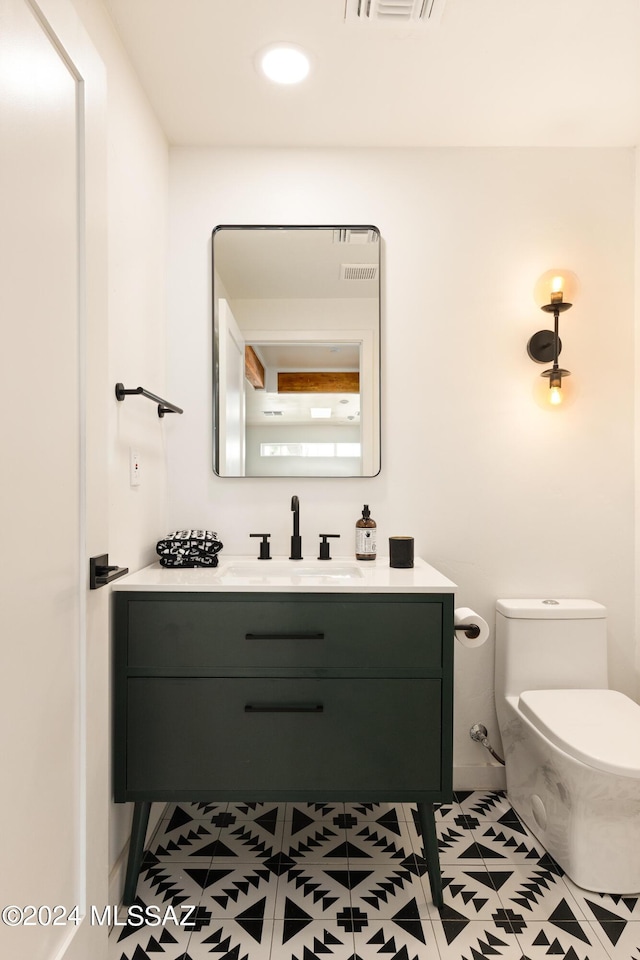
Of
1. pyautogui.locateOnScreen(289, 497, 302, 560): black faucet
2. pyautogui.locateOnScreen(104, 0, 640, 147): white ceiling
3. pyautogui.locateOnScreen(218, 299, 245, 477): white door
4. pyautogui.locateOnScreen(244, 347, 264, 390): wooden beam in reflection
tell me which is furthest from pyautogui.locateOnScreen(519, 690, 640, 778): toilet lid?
pyautogui.locateOnScreen(104, 0, 640, 147): white ceiling

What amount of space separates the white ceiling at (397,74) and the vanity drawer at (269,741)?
1.81 metres

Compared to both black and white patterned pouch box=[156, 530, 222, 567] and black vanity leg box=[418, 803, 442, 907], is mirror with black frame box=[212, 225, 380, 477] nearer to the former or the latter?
black and white patterned pouch box=[156, 530, 222, 567]

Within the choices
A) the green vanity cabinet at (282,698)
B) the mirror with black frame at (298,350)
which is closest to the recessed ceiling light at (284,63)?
the mirror with black frame at (298,350)

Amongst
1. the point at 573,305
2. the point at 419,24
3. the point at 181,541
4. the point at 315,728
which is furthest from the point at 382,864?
the point at 419,24

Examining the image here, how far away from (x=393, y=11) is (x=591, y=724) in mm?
2067

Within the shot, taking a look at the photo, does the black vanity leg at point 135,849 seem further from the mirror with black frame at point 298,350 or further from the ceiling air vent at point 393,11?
the ceiling air vent at point 393,11

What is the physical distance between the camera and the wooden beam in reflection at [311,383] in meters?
2.15

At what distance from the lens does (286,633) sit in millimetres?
1571

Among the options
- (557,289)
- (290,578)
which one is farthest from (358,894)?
(557,289)

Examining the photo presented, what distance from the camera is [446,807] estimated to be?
207cm

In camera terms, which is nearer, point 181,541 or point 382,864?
point 382,864

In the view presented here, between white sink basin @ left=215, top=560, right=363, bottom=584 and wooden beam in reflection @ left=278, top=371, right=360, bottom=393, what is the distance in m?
0.63

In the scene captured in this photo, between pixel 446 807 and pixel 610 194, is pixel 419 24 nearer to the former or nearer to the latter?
pixel 610 194

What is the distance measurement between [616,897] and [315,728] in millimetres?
970
